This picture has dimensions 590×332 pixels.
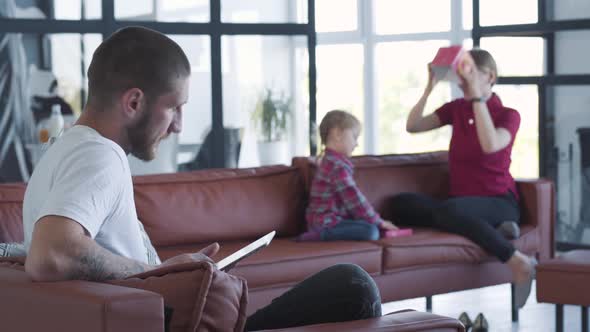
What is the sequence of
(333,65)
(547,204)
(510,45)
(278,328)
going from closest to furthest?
(278,328) < (547,204) < (510,45) < (333,65)

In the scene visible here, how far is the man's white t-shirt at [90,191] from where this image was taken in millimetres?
1954

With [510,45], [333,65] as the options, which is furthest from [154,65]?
[333,65]

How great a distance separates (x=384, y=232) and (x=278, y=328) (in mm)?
2502

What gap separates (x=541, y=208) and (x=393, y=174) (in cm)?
74

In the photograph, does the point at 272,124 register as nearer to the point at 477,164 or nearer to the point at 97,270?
the point at 477,164

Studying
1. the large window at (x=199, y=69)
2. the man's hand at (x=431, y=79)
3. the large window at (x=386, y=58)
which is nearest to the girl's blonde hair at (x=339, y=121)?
the man's hand at (x=431, y=79)

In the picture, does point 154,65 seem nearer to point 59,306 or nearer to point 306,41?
point 59,306

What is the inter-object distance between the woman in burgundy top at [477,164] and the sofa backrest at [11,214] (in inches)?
76.0

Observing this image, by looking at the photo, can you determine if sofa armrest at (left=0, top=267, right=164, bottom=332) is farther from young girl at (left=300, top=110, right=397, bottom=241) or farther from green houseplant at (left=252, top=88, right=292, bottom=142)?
green houseplant at (left=252, top=88, right=292, bottom=142)

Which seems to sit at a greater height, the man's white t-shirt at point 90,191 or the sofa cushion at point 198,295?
the man's white t-shirt at point 90,191

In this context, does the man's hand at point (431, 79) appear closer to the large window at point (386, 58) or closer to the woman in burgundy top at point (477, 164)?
the woman in burgundy top at point (477, 164)

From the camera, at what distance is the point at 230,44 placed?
686 cm

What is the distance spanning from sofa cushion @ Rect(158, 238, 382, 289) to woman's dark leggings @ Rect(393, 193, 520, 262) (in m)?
0.51

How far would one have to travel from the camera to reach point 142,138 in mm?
2131
